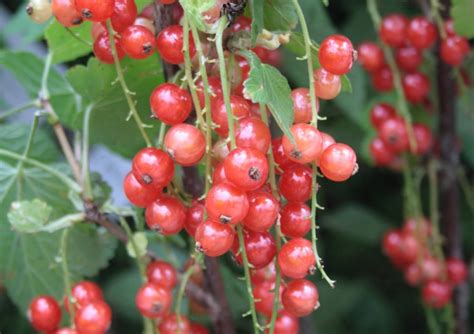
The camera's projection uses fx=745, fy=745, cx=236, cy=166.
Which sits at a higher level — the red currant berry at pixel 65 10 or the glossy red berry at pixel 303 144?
the red currant berry at pixel 65 10

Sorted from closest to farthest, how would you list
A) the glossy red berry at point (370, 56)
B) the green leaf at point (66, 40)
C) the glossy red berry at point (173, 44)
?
the glossy red berry at point (173, 44), the green leaf at point (66, 40), the glossy red berry at point (370, 56)

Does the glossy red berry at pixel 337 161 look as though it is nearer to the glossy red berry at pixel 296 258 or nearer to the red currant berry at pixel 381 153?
the glossy red berry at pixel 296 258

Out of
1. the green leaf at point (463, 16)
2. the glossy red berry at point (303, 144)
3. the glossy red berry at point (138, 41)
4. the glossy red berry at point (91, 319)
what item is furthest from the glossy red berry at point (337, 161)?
the green leaf at point (463, 16)

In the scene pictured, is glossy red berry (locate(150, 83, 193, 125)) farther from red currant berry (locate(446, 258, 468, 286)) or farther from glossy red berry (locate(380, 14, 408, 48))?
red currant berry (locate(446, 258, 468, 286))

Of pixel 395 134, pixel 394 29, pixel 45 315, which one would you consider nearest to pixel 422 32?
pixel 394 29

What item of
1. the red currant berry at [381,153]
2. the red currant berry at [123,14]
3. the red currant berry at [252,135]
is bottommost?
the red currant berry at [381,153]

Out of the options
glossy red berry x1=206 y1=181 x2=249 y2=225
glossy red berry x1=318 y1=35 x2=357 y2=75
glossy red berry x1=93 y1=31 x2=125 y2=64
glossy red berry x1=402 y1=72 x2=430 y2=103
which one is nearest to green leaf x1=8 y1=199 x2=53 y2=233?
glossy red berry x1=93 y1=31 x2=125 y2=64
